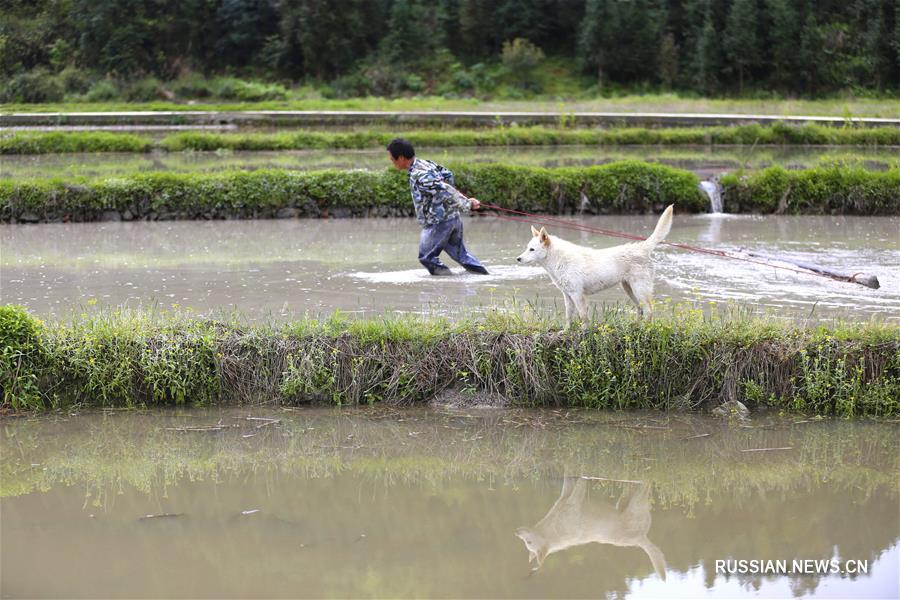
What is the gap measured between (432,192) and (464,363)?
11.4 ft

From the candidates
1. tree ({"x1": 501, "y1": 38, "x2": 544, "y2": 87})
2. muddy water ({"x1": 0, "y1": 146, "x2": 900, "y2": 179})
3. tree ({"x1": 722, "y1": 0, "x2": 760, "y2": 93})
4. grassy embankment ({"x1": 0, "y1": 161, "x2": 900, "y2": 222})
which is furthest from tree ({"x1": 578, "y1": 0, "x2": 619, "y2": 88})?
grassy embankment ({"x1": 0, "y1": 161, "x2": 900, "y2": 222})

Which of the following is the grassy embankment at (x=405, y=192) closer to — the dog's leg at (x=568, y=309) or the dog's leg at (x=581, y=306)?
the dog's leg at (x=568, y=309)

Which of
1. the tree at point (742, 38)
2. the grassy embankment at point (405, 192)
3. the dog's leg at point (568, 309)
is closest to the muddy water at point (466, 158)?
the grassy embankment at point (405, 192)

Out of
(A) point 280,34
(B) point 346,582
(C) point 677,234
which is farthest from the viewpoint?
(A) point 280,34

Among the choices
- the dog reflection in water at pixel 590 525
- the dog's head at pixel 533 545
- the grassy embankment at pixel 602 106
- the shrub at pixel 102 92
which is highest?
the shrub at pixel 102 92

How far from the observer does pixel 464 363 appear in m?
8.43

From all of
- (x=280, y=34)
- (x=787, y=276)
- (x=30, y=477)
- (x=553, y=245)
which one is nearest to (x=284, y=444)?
(x=30, y=477)

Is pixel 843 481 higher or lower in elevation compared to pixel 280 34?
lower

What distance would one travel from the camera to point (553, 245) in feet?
28.0

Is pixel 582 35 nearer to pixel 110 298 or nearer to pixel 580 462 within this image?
pixel 110 298

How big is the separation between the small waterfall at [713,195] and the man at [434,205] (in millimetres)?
7486

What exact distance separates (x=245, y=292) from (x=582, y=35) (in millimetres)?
38371

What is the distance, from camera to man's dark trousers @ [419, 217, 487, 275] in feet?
38.4

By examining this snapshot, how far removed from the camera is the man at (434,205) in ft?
36.5
